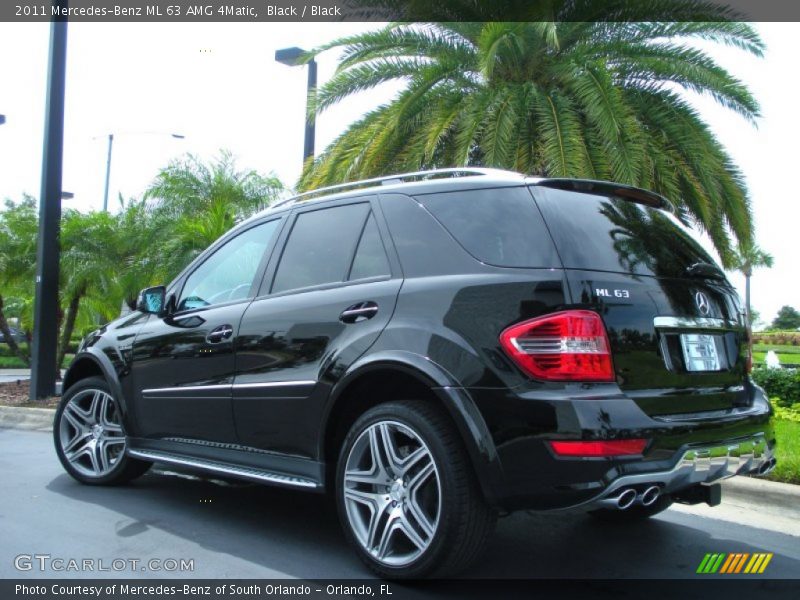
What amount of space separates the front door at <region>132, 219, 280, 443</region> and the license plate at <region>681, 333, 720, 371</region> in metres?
2.35

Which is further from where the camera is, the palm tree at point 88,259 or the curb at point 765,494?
the palm tree at point 88,259

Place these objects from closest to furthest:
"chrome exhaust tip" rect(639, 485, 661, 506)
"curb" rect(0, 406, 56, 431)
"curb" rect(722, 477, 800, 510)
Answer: "chrome exhaust tip" rect(639, 485, 661, 506), "curb" rect(722, 477, 800, 510), "curb" rect(0, 406, 56, 431)

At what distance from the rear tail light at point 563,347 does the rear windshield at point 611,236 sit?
26 cm

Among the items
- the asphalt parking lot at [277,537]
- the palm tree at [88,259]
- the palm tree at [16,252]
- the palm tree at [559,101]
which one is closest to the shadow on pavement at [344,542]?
the asphalt parking lot at [277,537]

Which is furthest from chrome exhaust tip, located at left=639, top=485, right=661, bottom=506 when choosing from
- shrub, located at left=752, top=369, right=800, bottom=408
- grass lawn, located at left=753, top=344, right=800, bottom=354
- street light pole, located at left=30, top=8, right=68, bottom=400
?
grass lawn, located at left=753, top=344, right=800, bottom=354

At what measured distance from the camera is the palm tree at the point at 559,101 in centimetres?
981

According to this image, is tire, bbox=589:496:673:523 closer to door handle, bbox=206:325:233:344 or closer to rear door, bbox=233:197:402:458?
rear door, bbox=233:197:402:458

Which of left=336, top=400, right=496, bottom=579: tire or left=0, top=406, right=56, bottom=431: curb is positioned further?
left=0, top=406, right=56, bottom=431: curb

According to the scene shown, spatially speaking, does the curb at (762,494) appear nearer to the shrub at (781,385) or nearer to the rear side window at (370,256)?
the rear side window at (370,256)

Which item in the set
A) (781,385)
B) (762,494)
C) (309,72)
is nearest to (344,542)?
(762,494)

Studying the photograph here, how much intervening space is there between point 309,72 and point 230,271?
7422mm

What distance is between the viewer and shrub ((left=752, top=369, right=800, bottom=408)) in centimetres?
1050

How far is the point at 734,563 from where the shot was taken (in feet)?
13.4

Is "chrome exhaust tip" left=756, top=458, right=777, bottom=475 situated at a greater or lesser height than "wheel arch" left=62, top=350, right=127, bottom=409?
greater
